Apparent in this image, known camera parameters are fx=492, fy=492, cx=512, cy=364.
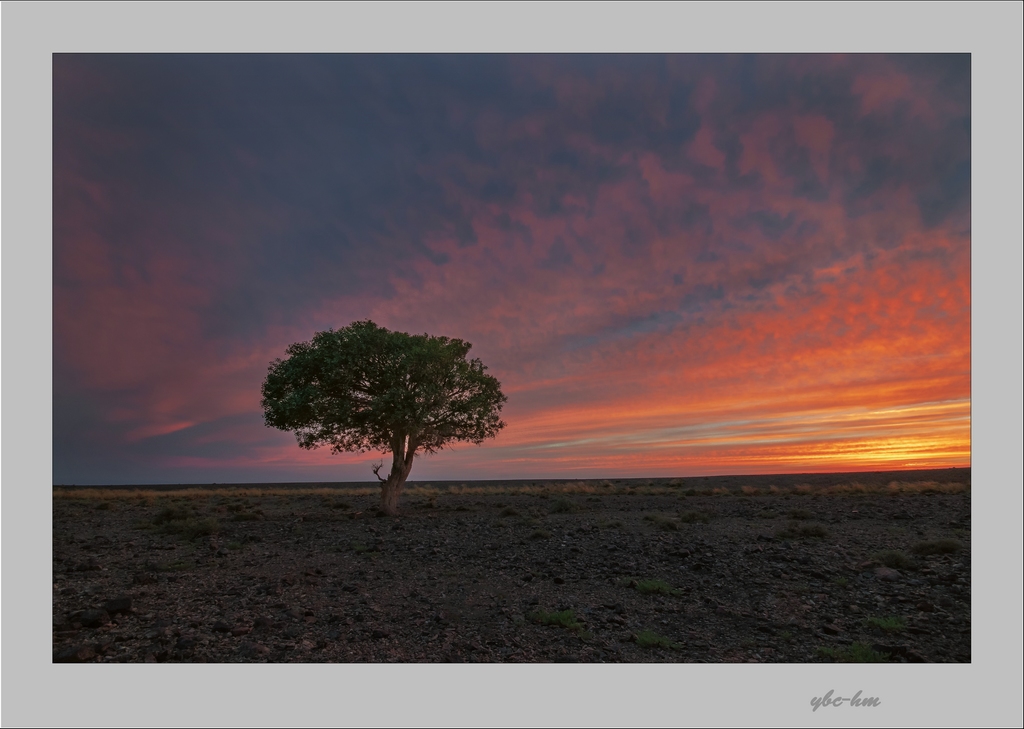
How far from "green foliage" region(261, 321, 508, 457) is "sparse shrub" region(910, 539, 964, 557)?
16608mm

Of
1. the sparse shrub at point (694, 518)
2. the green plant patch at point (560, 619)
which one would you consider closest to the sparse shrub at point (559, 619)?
the green plant patch at point (560, 619)

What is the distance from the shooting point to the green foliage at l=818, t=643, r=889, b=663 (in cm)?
803

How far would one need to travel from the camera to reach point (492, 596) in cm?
1102

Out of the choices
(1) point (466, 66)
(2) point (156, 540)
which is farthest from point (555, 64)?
(2) point (156, 540)

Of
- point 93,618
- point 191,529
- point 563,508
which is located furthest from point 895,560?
point 191,529

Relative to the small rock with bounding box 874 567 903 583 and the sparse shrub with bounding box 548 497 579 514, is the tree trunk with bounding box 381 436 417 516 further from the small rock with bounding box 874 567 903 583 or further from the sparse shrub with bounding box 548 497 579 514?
the small rock with bounding box 874 567 903 583

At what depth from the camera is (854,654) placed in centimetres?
812

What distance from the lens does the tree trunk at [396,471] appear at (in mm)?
23484

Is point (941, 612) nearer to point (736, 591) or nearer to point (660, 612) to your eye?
point (736, 591)

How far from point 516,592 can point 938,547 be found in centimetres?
1239

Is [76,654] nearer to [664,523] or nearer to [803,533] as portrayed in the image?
[664,523]

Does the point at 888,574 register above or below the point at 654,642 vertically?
below

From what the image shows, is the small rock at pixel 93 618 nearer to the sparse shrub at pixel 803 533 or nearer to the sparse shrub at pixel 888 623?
the sparse shrub at pixel 888 623

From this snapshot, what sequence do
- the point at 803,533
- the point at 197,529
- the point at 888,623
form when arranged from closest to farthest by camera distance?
the point at 888,623
the point at 803,533
the point at 197,529
